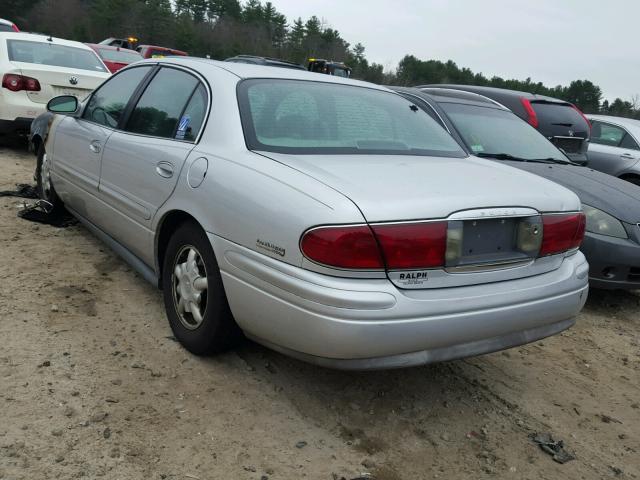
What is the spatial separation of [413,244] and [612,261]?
2.86m

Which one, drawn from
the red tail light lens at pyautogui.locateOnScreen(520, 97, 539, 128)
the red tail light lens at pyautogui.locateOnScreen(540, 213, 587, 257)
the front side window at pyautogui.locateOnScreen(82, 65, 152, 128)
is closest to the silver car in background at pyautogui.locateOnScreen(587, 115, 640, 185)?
the red tail light lens at pyautogui.locateOnScreen(520, 97, 539, 128)

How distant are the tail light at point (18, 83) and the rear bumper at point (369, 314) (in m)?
5.91

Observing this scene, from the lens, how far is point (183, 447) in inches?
92.8

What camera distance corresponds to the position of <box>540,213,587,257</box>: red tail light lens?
2730 mm

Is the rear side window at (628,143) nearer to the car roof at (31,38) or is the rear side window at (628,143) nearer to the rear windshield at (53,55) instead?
the rear windshield at (53,55)

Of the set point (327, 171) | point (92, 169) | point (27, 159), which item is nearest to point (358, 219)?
point (327, 171)

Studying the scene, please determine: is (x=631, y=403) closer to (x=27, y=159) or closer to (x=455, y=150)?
(x=455, y=150)

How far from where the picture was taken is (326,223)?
7.25ft

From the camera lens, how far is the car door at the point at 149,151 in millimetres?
3135

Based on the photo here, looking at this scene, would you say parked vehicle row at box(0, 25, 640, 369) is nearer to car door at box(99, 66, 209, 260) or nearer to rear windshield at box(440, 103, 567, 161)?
car door at box(99, 66, 209, 260)

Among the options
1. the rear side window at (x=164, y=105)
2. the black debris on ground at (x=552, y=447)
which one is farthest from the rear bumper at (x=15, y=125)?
the black debris on ground at (x=552, y=447)

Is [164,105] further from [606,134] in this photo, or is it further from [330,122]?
[606,134]

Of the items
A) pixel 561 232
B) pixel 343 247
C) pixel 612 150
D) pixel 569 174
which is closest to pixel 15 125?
pixel 569 174

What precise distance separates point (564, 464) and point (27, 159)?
7.53 metres
